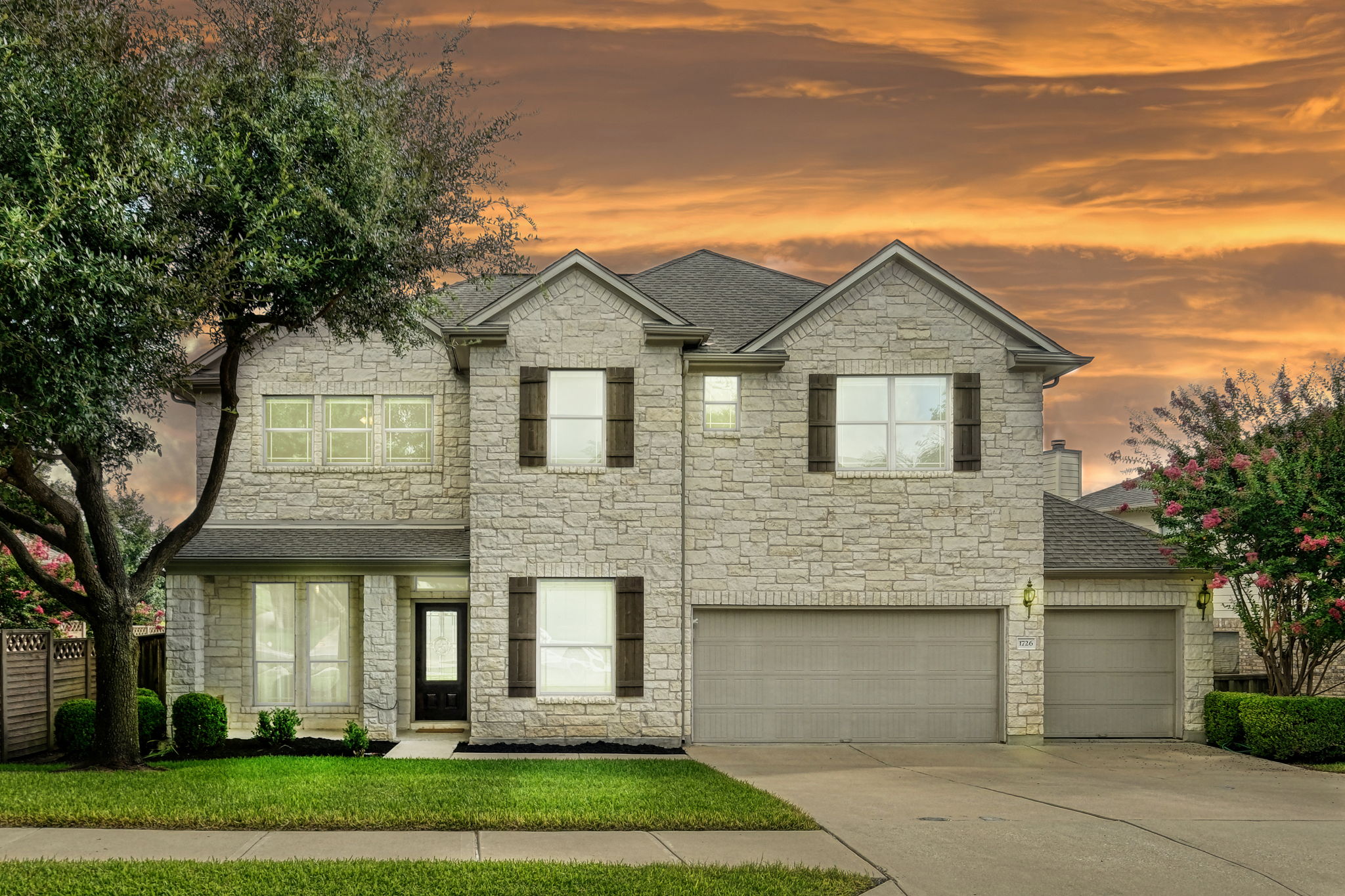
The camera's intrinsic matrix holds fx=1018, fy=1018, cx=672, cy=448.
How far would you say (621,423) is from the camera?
16.4 m

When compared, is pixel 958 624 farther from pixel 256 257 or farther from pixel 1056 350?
pixel 256 257

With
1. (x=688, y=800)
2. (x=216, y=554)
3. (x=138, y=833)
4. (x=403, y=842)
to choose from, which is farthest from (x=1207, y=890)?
(x=216, y=554)

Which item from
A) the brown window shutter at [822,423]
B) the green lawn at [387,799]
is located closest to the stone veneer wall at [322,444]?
the green lawn at [387,799]

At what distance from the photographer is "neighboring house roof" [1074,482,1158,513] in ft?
100.0

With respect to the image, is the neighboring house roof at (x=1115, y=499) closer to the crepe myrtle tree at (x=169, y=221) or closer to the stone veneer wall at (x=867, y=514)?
the stone veneer wall at (x=867, y=514)

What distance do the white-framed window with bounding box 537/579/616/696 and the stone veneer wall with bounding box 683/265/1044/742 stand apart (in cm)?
131

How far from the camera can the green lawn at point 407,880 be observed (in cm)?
761

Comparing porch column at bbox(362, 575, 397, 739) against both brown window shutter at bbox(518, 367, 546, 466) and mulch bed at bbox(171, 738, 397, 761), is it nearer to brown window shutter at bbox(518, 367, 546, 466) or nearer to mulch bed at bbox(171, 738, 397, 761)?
mulch bed at bbox(171, 738, 397, 761)

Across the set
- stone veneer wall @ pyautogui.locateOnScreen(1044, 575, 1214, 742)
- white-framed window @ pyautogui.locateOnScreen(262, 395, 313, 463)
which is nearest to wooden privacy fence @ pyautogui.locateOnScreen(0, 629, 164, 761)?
white-framed window @ pyautogui.locateOnScreen(262, 395, 313, 463)

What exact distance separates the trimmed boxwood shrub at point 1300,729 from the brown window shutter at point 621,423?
10616mm

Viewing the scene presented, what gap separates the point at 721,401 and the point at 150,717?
10068mm

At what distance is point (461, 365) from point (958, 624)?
9.54m

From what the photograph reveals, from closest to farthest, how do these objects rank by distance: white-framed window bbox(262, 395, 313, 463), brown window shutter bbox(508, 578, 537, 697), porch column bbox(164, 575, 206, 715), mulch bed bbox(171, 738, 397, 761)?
1. mulch bed bbox(171, 738, 397, 761)
2. brown window shutter bbox(508, 578, 537, 697)
3. porch column bbox(164, 575, 206, 715)
4. white-framed window bbox(262, 395, 313, 463)

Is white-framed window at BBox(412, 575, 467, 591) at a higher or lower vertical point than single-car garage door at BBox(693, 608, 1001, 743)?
higher
